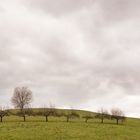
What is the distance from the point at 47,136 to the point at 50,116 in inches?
2100

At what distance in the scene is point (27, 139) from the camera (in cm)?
6550

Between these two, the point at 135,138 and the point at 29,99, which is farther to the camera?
the point at 29,99

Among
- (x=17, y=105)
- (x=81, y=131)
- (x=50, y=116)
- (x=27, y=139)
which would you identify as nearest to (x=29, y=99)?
(x=17, y=105)

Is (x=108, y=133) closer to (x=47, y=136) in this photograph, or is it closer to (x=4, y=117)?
(x=47, y=136)

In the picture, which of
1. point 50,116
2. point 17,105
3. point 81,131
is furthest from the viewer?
point 17,105

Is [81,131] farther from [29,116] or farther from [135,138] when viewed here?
[29,116]

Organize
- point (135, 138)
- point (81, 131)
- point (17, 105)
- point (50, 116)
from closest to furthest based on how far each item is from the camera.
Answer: point (135, 138) < point (81, 131) < point (50, 116) < point (17, 105)

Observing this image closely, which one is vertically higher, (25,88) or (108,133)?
(25,88)

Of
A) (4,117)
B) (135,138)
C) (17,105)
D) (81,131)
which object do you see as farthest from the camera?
(17,105)

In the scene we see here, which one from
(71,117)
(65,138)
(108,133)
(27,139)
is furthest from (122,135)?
(71,117)

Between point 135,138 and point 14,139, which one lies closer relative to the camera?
Answer: point 14,139

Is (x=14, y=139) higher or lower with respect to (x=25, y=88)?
lower

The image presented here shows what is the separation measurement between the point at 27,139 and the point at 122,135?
22.1 m

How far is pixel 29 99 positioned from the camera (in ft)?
526
